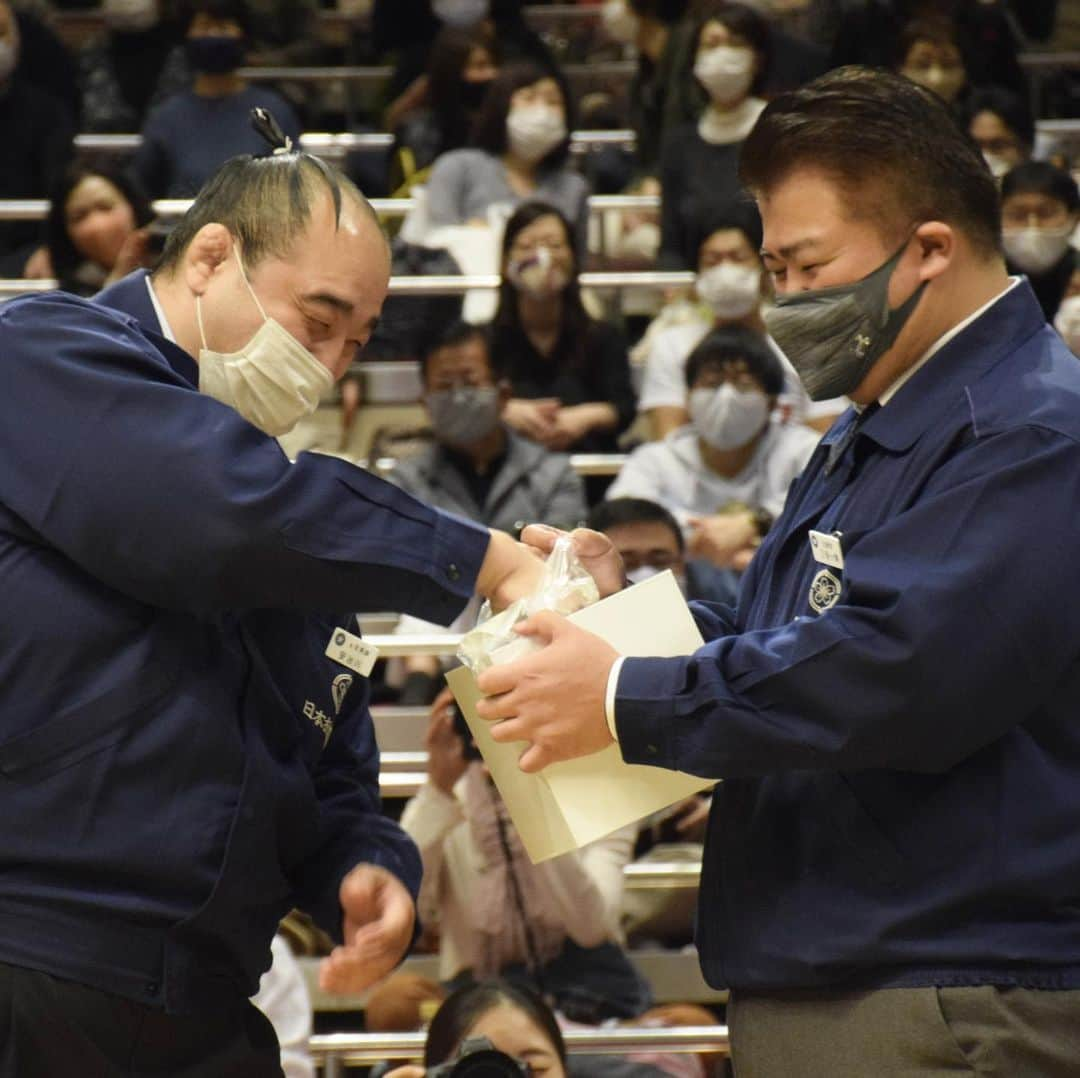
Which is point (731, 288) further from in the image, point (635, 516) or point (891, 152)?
point (891, 152)

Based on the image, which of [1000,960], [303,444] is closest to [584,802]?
[1000,960]

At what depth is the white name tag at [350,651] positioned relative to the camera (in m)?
2.17

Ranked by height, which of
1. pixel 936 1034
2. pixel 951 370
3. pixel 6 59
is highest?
pixel 951 370

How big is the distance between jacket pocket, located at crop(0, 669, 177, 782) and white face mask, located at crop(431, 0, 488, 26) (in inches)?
250

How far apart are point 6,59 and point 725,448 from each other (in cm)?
395

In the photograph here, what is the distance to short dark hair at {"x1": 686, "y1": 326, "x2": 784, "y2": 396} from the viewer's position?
512 centimetres

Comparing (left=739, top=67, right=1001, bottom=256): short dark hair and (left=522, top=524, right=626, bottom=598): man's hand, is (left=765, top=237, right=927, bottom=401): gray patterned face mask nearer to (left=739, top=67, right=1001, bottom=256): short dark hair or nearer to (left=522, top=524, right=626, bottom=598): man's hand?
(left=739, top=67, right=1001, bottom=256): short dark hair

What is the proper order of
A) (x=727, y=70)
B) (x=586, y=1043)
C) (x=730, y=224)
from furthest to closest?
(x=727, y=70) < (x=730, y=224) < (x=586, y=1043)

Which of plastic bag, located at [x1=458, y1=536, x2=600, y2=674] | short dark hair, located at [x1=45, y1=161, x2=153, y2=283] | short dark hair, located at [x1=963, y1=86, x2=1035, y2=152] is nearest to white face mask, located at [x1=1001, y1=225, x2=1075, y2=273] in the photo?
short dark hair, located at [x1=963, y1=86, x2=1035, y2=152]

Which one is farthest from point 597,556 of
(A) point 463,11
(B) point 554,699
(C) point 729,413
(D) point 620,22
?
(D) point 620,22

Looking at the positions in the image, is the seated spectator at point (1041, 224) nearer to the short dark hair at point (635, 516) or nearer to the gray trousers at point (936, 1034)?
the short dark hair at point (635, 516)

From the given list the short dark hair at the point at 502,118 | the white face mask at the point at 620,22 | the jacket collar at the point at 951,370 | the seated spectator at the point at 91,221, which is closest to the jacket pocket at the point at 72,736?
the jacket collar at the point at 951,370

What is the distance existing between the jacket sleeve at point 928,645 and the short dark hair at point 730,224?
3865mm

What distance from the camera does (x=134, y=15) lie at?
8.05 meters
